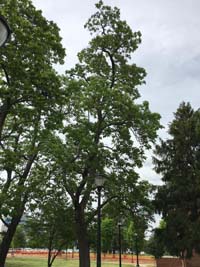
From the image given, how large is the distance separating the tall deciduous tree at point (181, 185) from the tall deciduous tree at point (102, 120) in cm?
481

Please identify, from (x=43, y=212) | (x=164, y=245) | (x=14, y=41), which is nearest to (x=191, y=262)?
(x=164, y=245)

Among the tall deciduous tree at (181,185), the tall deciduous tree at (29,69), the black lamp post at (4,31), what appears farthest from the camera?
the tall deciduous tree at (181,185)

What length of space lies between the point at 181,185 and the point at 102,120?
7885 millimetres

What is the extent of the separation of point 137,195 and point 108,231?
193 feet

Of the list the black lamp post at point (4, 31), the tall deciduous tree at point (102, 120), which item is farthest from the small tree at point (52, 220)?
the black lamp post at point (4, 31)

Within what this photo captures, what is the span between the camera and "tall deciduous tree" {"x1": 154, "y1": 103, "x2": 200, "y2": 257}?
87.9 feet

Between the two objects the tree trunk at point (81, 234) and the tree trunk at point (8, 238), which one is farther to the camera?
the tree trunk at point (81, 234)

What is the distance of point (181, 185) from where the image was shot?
93.1 feet

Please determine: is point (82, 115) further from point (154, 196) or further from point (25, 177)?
point (154, 196)

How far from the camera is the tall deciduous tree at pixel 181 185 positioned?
1055 inches

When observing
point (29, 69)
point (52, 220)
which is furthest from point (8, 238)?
point (29, 69)

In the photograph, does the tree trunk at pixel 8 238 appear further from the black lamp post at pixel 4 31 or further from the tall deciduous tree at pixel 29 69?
the black lamp post at pixel 4 31

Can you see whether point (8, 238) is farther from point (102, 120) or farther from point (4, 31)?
point (4, 31)

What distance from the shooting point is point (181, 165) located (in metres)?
29.4
